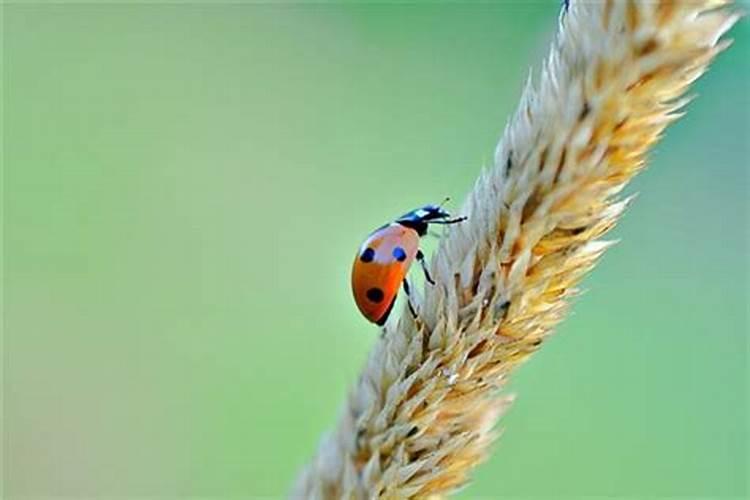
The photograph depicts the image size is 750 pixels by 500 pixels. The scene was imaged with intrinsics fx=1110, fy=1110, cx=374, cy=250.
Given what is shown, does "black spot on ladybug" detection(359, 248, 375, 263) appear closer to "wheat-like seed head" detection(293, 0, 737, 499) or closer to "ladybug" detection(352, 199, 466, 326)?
"ladybug" detection(352, 199, 466, 326)

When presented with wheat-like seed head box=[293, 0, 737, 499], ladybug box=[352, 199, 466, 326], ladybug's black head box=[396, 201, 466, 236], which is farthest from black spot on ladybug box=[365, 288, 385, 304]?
wheat-like seed head box=[293, 0, 737, 499]

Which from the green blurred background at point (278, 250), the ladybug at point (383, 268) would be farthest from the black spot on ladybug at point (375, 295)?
the green blurred background at point (278, 250)

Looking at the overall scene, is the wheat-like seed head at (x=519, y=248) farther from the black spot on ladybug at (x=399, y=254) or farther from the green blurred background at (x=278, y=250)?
the green blurred background at (x=278, y=250)

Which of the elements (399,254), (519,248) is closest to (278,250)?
(399,254)

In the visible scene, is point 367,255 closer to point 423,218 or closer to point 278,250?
point 423,218

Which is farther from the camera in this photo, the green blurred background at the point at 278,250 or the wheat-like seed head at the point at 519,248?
the green blurred background at the point at 278,250

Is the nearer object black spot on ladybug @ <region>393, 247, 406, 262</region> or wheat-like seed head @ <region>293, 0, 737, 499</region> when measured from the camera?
wheat-like seed head @ <region>293, 0, 737, 499</region>
